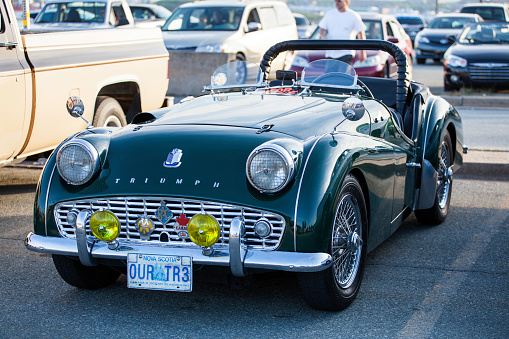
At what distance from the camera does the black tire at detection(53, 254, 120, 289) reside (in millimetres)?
4152

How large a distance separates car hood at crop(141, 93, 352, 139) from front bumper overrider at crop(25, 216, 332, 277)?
741 millimetres

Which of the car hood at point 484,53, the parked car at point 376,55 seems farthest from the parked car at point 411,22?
the car hood at point 484,53

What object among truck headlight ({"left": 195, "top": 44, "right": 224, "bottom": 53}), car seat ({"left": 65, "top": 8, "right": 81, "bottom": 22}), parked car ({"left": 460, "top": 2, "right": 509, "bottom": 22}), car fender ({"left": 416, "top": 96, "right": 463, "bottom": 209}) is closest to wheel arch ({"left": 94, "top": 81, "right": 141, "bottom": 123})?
car fender ({"left": 416, "top": 96, "right": 463, "bottom": 209})

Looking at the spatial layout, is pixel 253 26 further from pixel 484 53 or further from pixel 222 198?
pixel 222 198

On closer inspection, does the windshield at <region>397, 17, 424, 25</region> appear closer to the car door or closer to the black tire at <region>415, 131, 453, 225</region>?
the black tire at <region>415, 131, 453, 225</region>

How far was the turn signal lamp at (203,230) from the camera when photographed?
3607 mm

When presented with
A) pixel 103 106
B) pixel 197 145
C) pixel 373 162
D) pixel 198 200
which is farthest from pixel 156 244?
pixel 103 106

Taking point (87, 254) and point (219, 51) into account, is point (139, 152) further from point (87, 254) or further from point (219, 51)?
point (219, 51)

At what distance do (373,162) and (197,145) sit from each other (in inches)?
42.2

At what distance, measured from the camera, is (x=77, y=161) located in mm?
3957

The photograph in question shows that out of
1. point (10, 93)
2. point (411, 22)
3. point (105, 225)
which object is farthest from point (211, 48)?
point (411, 22)

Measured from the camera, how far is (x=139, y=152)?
396 cm

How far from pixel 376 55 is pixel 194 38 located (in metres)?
3.28

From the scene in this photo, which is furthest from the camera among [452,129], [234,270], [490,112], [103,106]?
[490,112]
